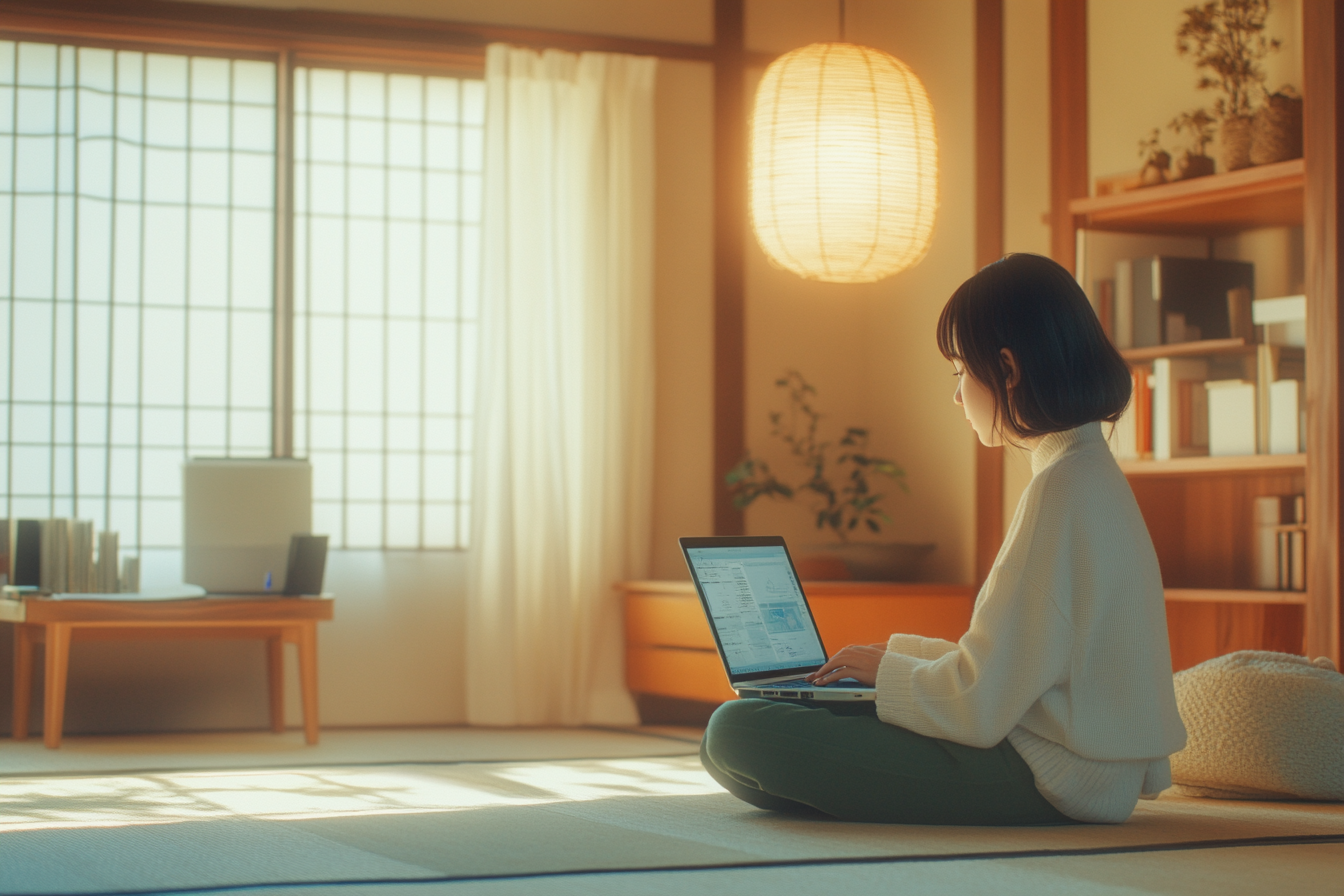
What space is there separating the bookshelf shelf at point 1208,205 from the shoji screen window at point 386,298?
82.9 inches

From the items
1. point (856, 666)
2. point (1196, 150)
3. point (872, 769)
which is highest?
point (1196, 150)

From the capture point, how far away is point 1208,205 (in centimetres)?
352

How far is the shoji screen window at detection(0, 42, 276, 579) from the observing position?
4422 mm

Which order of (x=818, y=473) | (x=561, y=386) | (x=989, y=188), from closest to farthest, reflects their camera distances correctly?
(x=989, y=188), (x=561, y=386), (x=818, y=473)

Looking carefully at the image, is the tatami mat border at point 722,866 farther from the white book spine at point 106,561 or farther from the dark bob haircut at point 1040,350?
the white book spine at point 106,561

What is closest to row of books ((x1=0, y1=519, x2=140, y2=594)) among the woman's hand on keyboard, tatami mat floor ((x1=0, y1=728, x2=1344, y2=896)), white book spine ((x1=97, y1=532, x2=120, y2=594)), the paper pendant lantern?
white book spine ((x1=97, y1=532, x2=120, y2=594))

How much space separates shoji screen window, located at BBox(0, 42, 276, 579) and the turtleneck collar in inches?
128

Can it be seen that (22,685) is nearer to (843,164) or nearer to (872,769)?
(843,164)

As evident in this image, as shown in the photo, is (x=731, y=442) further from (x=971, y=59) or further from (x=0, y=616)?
(x=0, y=616)

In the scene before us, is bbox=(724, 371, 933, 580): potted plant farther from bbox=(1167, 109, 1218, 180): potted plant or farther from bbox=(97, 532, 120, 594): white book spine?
bbox=(97, 532, 120, 594): white book spine

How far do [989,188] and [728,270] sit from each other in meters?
0.97

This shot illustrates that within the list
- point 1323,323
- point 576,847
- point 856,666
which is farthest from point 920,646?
point 1323,323

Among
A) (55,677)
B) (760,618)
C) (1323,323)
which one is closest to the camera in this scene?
(760,618)

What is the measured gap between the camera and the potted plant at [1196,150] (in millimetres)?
3514
